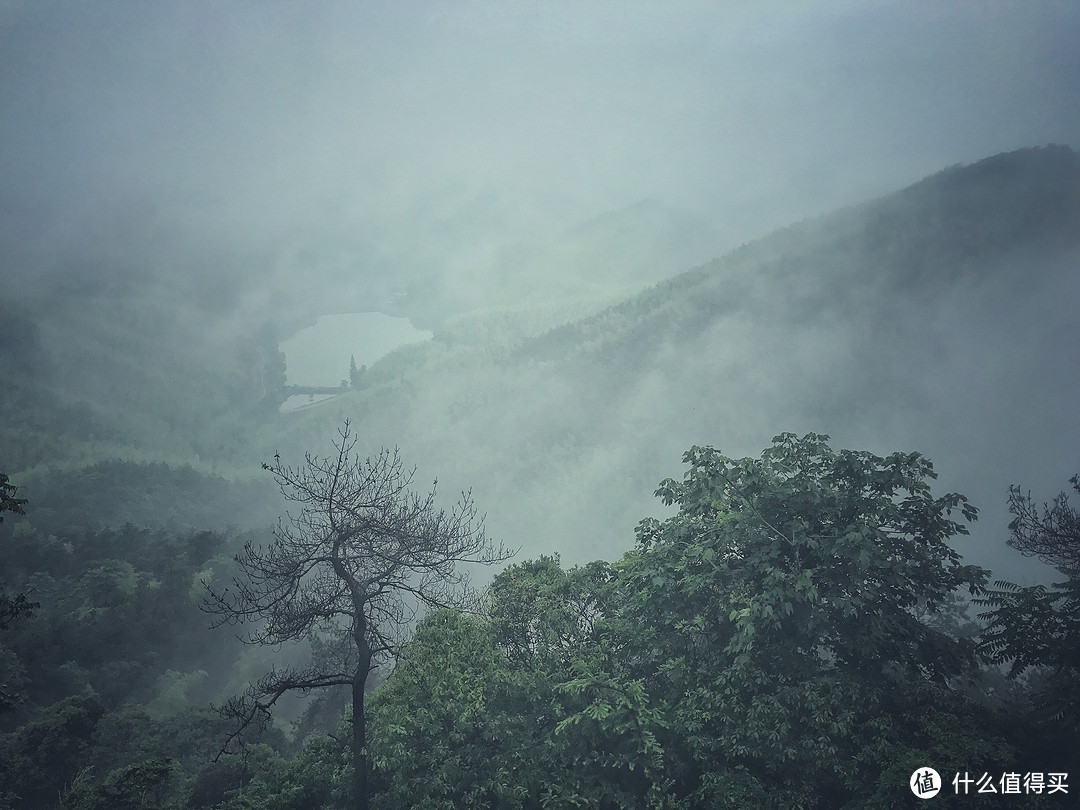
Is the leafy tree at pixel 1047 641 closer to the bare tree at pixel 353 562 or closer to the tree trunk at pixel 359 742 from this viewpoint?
the bare tree at pixel 353 562

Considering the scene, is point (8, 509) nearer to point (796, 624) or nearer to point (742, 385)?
point (796, 624)

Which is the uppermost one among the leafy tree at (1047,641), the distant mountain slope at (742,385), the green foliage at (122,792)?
the distant mountain slope at (742,385)

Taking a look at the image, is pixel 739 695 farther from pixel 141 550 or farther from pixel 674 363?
pixel 674 363

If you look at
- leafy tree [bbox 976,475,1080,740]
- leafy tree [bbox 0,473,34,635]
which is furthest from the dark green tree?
leafy tree [bbox 976,475,1080,740]

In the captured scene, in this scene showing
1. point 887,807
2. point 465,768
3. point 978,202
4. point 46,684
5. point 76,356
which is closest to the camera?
point 887,807

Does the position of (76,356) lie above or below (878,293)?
below

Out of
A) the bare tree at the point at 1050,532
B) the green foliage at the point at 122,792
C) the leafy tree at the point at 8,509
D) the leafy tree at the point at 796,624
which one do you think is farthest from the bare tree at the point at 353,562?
the bare tree at the point at 1050,532

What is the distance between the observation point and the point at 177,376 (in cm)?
18012

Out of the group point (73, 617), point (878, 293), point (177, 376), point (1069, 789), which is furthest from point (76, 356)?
point (878, 293)

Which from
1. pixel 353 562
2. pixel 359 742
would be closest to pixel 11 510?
pixel 353 562

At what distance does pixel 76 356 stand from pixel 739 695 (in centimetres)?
19173

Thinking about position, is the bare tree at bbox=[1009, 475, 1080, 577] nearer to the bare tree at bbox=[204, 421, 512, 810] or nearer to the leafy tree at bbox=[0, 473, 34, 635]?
the bare tree at bbox=[204, 421, 512, 810]

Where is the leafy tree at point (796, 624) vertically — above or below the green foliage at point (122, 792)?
above

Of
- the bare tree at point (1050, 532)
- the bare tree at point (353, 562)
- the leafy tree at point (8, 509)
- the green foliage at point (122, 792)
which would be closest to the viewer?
the bare tree at point (353, 562)
